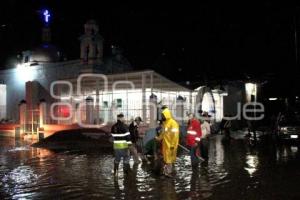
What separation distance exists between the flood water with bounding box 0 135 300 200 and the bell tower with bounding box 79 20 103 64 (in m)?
18.0

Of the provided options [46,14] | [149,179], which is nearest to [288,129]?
[149,179]

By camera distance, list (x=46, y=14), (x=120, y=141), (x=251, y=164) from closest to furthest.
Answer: (x=120, y=141), (x=251, y=164), (x=46, y=14)

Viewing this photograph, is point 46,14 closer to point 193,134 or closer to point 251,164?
point 193,134

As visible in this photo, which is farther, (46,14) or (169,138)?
(46,14)

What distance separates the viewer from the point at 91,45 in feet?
115

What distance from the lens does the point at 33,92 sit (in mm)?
33750

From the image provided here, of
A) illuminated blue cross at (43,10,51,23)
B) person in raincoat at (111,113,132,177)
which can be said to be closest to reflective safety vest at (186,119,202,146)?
person in raincoat at (111,113,132,177)

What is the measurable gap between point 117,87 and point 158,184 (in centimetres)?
1935

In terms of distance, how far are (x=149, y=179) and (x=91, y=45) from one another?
24173mm

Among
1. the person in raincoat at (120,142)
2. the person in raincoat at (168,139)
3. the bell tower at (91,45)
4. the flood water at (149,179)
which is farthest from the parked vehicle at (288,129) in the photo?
the bell tower at (91,45)

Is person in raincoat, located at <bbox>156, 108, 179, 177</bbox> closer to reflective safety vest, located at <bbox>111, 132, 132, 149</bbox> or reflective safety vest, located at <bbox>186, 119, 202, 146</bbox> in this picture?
reflective safety vest, located at <bbox>111, 132, 132, 149</bbox>

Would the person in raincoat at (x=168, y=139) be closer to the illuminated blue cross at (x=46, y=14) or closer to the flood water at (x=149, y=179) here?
the flood water at (x=149, y=179)

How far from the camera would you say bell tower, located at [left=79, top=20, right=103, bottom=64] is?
34.9m

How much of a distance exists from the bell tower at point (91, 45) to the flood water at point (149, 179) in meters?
18.0
